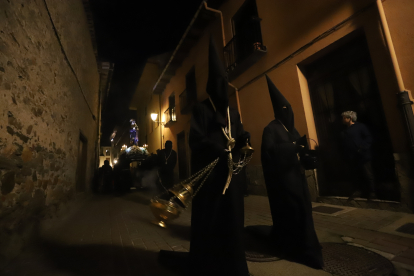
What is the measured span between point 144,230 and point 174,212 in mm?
2063

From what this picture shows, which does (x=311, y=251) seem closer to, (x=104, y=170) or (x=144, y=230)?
(x=144, y=230)

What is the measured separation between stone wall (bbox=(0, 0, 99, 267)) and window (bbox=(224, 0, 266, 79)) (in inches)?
195

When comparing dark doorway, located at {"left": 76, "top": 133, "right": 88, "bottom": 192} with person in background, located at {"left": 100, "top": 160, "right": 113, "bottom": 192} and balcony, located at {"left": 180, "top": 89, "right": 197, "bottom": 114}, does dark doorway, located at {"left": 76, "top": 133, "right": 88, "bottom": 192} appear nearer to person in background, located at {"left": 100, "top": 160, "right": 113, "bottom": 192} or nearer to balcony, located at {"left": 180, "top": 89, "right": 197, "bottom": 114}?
person in background, located at {"left": 100, "top": 160, "right": 113, "bottom": 192}

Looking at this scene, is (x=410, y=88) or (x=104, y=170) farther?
(x=104, y=170)

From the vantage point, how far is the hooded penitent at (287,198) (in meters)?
2.04

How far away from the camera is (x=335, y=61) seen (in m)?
4.91

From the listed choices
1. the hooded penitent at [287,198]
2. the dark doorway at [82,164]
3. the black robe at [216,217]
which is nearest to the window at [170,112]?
the dark doorway at [82,164]

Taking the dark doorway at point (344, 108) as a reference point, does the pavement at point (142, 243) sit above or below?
below

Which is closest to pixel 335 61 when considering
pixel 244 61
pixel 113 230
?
pixel 244 61

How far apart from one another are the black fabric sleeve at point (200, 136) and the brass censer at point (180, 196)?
105 mm

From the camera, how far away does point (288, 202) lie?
223 cm

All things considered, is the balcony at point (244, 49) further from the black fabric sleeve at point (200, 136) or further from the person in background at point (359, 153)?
the black fabric sleeve at point (200, 136)

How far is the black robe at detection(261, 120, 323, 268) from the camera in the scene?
204 cm

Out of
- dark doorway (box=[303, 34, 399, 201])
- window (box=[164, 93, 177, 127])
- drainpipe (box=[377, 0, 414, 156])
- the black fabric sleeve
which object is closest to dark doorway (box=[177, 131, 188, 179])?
window (box=[164, 93, 177, 127])
